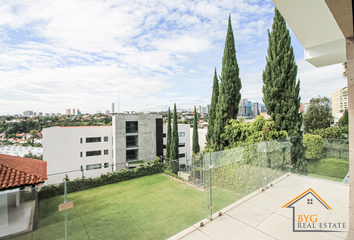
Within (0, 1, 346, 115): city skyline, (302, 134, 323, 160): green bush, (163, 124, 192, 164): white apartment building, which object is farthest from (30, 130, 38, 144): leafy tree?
(302, 134, 323, 160): green bush

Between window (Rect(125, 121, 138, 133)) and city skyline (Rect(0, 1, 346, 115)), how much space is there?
5278mm

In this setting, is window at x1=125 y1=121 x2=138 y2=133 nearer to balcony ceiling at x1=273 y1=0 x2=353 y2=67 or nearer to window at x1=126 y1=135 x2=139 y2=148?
window at x1=126 y1=135 x2=139 y2=148

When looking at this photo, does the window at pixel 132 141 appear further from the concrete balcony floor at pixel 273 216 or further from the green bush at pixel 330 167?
the concrete balcony floor at pixel 273 216

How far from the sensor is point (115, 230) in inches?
168

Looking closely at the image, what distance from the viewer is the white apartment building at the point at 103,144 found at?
61.9 ft

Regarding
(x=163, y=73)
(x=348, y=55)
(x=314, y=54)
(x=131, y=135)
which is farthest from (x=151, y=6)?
(x=163, y=73)

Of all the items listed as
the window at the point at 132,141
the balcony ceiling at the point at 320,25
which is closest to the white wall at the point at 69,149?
the window at the point at 132,141

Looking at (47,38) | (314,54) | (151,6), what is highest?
(47,38)

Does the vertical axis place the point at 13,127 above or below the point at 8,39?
below

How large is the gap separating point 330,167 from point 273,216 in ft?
11.9

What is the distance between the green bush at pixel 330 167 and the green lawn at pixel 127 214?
10.9 feet

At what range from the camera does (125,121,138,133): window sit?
66.3ft

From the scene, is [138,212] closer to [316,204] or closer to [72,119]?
[316,204]

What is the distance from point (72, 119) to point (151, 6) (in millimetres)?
26806
